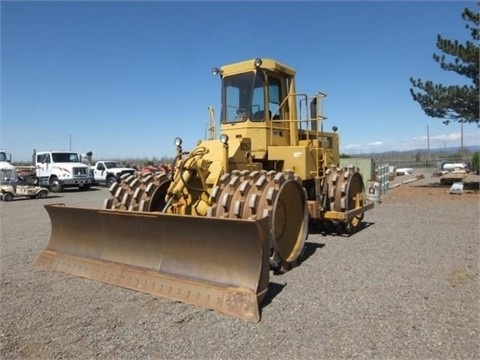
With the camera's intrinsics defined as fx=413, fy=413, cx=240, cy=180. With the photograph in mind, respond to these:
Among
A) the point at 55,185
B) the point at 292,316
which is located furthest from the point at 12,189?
the point at 292,316

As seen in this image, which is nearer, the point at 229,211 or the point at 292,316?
the point at 292,316

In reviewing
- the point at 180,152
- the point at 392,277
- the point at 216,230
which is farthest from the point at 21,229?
the point at 392,277

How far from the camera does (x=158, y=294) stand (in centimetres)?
483

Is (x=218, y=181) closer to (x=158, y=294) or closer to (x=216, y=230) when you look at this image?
(x=216, y=230)

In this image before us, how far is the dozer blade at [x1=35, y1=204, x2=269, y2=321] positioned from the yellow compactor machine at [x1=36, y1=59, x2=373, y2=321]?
1 cm

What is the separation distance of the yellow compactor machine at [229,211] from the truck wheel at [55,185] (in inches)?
764

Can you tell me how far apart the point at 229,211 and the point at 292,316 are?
1646 mm

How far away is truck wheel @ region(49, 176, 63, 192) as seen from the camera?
80.3 feet

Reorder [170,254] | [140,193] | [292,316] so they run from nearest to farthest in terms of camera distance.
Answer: [292,316] → [170,254] → [140,193]

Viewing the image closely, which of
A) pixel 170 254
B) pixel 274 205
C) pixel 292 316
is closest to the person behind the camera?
pixel 292 316

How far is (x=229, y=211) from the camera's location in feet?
17.5

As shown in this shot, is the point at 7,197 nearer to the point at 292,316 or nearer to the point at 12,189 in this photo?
the point at 12,189

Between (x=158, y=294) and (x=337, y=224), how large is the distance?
442 cm

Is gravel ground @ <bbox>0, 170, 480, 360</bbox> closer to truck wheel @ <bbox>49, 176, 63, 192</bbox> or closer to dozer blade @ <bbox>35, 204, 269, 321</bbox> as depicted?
dozer blade @ <bbox>35, 204, 269, 321</bbox>
